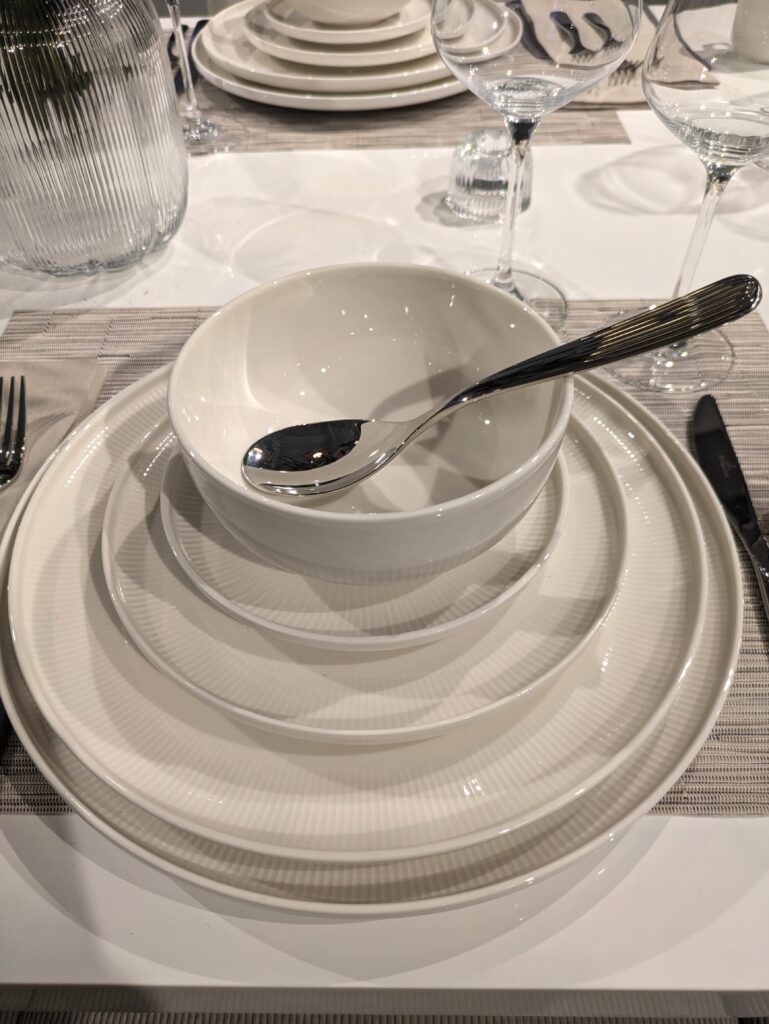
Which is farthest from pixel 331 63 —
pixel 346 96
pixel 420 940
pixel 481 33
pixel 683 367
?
pixel 420 940

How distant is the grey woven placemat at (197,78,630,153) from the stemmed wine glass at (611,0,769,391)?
30 centimetres

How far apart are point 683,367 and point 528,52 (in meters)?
0.30

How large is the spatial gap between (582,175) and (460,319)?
47 centimetres

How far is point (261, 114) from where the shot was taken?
924 mm

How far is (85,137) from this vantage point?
1.93 ft

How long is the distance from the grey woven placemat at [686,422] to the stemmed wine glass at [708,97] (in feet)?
0.09

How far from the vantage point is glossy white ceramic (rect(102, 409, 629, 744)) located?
308 millimetres

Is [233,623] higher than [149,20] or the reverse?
the reverse

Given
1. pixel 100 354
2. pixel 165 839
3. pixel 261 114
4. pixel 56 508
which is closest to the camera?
pixel 165 839

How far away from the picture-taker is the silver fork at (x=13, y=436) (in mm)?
454

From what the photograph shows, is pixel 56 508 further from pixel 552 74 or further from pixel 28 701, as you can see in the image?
pixel 552 74

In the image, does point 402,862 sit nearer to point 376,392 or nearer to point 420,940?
point 420,940

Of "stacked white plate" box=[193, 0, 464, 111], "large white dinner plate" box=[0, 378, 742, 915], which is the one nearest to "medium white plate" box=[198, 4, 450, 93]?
"stacked white plate" box=[193, 0, 464, 111]

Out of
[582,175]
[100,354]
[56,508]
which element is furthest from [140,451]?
[582,175]
